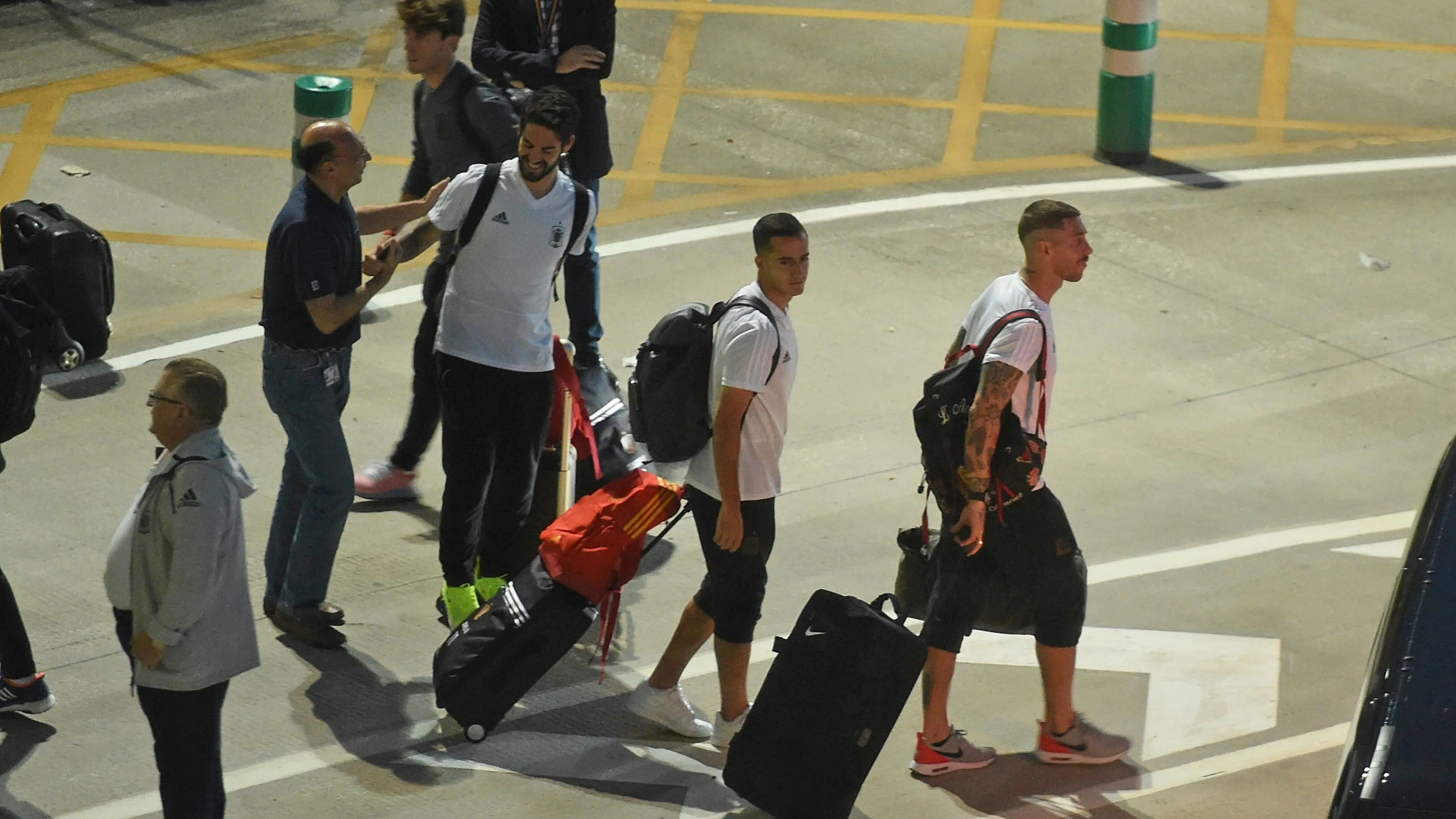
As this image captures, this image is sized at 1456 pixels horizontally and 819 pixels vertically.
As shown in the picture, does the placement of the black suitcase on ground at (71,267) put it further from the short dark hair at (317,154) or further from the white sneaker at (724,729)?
the white sneaker at (724,729)

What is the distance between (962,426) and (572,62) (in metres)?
3.64

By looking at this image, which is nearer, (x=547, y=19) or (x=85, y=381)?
(x=547, y=19)

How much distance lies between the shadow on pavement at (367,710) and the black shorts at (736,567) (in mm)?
1060

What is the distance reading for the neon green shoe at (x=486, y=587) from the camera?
7582 millimetres

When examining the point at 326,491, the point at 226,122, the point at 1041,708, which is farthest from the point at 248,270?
the point at 1041,708

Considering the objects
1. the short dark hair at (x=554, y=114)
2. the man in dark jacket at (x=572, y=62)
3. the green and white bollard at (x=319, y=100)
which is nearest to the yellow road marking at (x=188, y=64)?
the green and white bollard at (x=319, y=100)

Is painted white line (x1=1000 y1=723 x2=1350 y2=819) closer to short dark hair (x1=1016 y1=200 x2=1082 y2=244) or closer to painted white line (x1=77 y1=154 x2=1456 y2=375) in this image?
short dark hair (x1=1016 y1=200 x2=1082 y2=244)

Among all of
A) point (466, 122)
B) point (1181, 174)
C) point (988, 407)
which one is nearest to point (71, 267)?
point (466, 122)

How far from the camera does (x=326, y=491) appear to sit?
725 cm

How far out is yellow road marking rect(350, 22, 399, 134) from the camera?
45.2 feet

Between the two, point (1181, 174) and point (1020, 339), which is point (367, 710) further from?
point (1181, 174)

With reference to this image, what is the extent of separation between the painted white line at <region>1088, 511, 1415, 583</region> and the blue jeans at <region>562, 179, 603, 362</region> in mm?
2651

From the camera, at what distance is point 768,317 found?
648cm

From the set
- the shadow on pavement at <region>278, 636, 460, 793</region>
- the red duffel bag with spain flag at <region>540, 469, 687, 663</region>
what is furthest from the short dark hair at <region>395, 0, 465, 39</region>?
the shadow on pavement at <region>278, 636, 460, 793</region>
